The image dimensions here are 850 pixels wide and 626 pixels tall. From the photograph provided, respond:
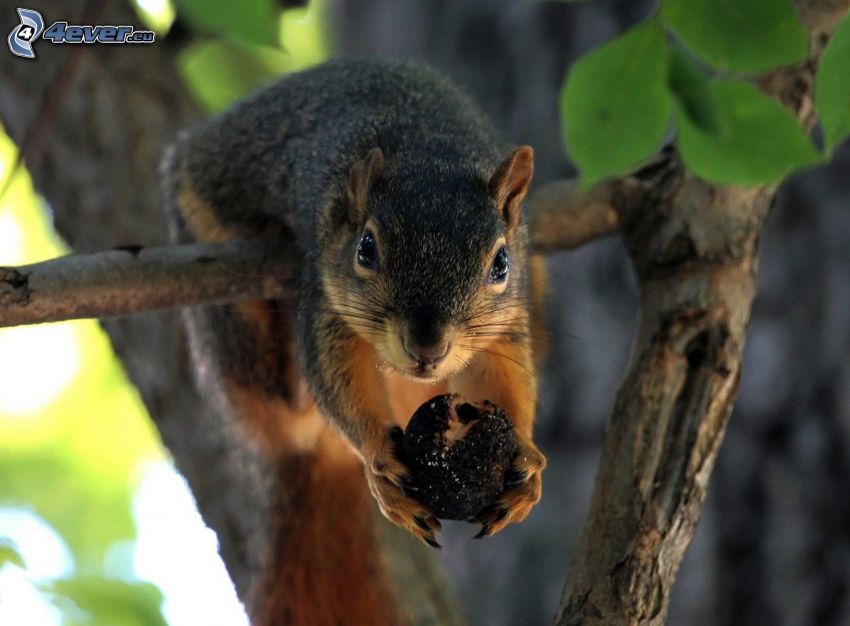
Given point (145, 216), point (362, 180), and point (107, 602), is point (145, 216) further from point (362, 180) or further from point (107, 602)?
point (107, 602)

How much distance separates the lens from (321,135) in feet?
8.12

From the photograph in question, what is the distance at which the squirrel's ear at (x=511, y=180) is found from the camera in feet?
6.35

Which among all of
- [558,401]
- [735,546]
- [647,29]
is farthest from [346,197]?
[735,546]

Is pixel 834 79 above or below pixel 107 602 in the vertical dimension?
above

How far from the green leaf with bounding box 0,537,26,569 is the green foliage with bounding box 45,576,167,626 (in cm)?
5

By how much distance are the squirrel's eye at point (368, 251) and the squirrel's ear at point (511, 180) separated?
9.5 inches

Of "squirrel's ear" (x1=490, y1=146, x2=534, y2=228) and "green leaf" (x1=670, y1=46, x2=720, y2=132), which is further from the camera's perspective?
"squirrel's ear" (x1=490, y1=146, x2=534, y2=228)

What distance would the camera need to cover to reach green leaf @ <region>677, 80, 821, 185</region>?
1.60 meters

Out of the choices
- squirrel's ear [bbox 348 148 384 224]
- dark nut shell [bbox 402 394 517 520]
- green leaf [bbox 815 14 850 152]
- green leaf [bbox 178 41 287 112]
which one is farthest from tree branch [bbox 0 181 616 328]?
green leaf [bbox 815 14 850 152]

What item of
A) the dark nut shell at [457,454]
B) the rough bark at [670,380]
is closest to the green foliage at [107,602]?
the dark nut shell at [457,454]

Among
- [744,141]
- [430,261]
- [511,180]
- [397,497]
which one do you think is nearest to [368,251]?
[430,261]

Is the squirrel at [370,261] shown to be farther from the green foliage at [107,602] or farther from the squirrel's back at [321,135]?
the green foliage at [107,602]

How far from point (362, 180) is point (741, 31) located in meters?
0.82

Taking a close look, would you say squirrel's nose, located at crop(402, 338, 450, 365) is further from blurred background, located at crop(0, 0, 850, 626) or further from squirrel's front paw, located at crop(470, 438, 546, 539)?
blurred background, located at crop(0, 0, 850, 626)
